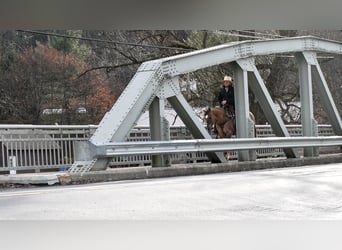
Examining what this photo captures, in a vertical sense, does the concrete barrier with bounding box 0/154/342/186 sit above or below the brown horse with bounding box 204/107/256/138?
below

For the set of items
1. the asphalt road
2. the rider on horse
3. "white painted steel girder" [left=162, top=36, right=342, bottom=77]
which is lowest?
the asphalt road

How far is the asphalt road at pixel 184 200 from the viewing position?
669cm

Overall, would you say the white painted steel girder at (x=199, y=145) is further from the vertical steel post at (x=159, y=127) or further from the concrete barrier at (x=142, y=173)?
the vertical steel post at (x=159, y=127)

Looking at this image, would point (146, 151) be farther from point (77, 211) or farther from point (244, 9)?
point (244, 9)

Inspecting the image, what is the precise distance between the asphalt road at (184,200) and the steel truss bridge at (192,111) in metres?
1.24

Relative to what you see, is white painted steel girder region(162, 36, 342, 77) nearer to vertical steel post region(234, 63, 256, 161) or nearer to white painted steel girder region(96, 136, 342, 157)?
vertical steel post region(234, 63, 256, 161)

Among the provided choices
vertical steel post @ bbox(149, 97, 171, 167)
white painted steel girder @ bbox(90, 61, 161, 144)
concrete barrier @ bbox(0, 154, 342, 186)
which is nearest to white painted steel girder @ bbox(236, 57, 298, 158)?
concrete barrier @ bbox(0, 154, 342, 186)

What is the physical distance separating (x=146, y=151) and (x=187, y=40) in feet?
46.1

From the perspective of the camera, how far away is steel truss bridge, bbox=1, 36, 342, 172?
38.2ft

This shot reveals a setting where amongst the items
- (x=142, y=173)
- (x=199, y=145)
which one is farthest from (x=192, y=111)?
(x=142, y=173)

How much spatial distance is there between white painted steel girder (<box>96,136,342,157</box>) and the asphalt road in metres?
0.95

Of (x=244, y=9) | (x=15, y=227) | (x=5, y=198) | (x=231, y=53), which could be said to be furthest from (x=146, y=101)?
(x=244, y=9)

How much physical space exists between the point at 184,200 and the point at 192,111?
608 cm

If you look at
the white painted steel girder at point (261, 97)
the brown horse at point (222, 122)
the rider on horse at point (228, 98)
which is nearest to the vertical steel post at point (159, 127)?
the brown horse at point (222, 122)
